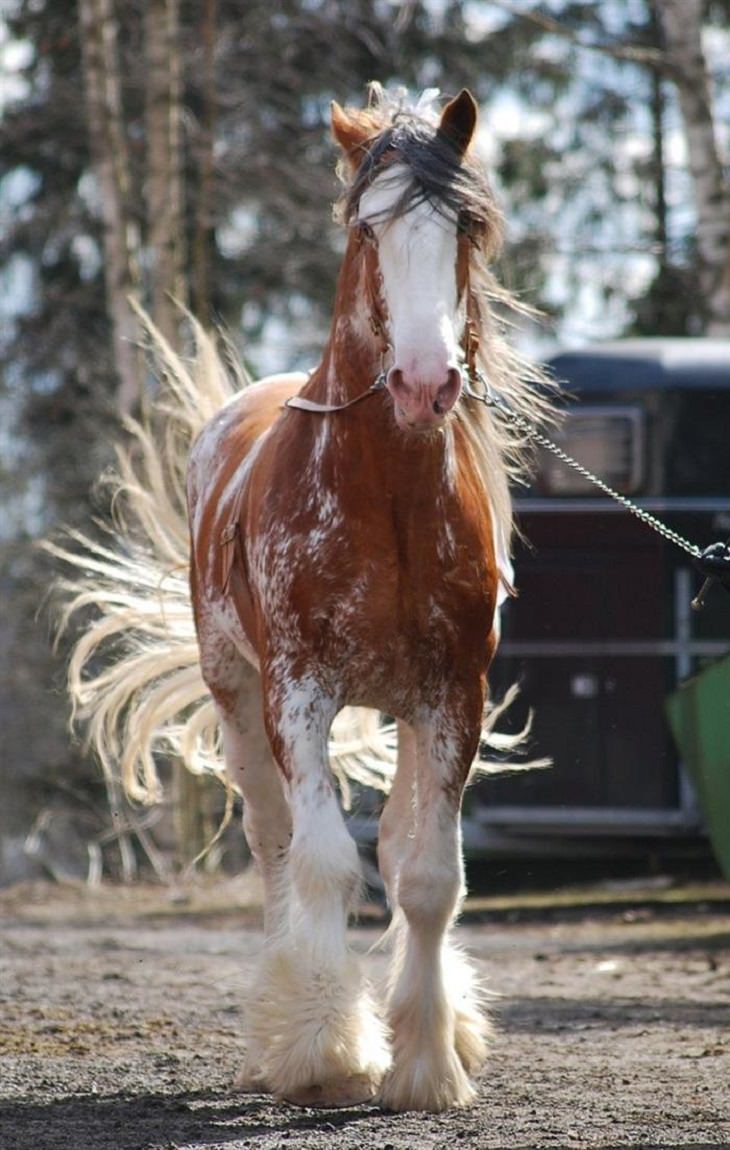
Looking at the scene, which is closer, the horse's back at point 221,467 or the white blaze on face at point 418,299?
the white blaze on face at point 418,299

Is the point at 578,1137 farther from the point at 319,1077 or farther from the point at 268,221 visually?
the point at 268,221

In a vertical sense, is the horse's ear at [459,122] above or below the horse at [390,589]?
above

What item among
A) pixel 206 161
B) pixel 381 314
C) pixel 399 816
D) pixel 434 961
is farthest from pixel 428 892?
pixel 206 161

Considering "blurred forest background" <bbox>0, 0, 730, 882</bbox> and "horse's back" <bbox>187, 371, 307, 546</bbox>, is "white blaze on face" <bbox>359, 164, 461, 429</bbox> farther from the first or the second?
"blurred forest background" <bbox>0, 0, 730, 882</bbox>

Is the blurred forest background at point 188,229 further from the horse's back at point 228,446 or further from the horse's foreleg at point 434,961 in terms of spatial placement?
the horse's foreleg at point 434,961

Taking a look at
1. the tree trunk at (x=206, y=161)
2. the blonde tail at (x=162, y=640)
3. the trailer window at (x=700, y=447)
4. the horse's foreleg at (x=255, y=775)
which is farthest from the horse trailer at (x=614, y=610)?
the horse's foreleg at (x=255, y=775)

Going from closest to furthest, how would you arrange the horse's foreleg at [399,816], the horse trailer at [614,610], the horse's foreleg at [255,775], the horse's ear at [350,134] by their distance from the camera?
the horse's ear at [350,134] → the horse's foreleg at [399,816] → the horse's foreleg at [255,775] → the horse trailer at [614,610]

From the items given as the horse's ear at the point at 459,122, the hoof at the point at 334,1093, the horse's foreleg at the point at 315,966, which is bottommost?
the hoof at the point at 334,1093

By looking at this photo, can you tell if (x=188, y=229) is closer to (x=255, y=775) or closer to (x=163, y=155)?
(x=163, y=155)

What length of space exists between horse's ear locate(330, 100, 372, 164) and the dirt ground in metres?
2.58

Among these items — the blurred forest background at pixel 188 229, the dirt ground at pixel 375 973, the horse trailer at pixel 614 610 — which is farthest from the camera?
the blurred forest background at pixel 188 229

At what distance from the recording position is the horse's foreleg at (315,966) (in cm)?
509

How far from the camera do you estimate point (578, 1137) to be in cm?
479

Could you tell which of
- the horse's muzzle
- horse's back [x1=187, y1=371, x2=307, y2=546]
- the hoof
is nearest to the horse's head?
the horse's muzzle
